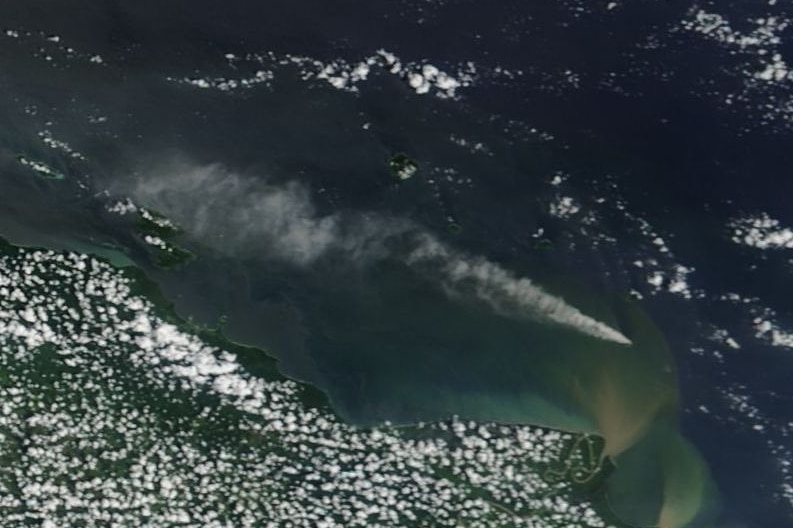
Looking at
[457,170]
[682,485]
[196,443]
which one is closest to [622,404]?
[682,485]

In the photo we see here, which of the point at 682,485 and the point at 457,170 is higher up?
the point at 457,170

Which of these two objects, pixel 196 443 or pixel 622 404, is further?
pixel 196 443

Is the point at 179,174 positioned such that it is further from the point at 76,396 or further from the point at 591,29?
the point at 591,29

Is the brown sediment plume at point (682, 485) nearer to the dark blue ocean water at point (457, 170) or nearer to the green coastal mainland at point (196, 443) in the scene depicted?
the dark blue ocean water at point (457, 170)

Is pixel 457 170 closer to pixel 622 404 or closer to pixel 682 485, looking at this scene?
pixel 622 404

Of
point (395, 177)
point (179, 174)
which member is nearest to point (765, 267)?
point (395, 177)

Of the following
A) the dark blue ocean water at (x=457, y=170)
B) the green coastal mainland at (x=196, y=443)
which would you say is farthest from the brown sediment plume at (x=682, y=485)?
the green coastal mainland at (x=196, y=443)
